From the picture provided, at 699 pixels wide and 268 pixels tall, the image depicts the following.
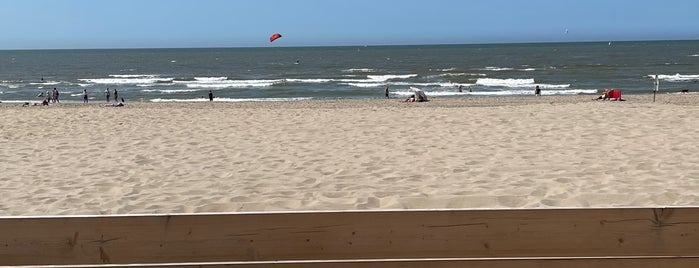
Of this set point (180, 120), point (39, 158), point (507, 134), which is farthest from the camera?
point (180, 120)

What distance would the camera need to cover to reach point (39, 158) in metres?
7.82

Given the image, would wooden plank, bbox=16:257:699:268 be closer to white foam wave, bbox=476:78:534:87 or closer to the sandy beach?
the sandy beach

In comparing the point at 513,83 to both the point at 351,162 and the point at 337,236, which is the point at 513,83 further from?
the point at 337,236

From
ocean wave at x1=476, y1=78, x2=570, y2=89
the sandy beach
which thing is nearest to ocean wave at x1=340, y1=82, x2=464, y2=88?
ocean wave at x1=476, y1=78, x2=570, y2=89

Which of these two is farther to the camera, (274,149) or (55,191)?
(274,149)

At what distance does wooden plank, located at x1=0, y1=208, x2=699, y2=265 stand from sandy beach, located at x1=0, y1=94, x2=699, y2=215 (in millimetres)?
2413

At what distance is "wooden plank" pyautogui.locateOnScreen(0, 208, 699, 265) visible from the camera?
2.71m

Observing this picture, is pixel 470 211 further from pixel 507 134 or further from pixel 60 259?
pixel 507 134

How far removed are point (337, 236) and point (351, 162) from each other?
15.0 ft

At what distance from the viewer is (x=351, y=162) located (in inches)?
288

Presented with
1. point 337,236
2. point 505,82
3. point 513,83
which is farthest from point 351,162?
point 505,82

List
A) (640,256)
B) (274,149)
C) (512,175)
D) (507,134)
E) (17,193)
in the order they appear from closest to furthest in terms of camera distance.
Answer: (640,256)
(17,193)
(512,175)
(274,149)
(507,134)

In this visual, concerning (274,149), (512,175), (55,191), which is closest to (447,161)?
(512,175)

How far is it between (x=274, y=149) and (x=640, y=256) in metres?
6.09
